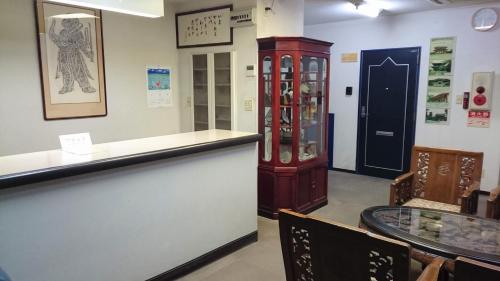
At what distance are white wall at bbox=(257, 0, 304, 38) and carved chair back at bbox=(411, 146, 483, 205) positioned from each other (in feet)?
6.33

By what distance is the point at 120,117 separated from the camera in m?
4.34

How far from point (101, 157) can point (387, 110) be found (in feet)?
14.6

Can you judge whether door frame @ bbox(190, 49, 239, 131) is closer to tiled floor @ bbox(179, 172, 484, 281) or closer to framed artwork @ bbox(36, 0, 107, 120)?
framed artwork @ bbox(36, 0, 107, 120)

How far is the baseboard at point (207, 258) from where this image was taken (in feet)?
8.78

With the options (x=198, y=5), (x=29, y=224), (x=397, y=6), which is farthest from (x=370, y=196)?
(x=29, y=224)

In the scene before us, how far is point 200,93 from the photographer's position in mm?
4793

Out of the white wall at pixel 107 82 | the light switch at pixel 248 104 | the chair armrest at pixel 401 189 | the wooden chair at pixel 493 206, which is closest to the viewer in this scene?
the wooden chair at pixel 493 206

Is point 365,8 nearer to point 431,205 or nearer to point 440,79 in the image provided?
point 440,79

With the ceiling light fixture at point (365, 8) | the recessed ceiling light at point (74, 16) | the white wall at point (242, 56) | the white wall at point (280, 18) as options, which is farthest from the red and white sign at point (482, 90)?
the recessed ceiling light at point (74, 16)

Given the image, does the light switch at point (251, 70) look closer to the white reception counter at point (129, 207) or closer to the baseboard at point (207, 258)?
the white reception counter at point (129, 207)

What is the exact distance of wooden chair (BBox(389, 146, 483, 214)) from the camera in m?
3.03

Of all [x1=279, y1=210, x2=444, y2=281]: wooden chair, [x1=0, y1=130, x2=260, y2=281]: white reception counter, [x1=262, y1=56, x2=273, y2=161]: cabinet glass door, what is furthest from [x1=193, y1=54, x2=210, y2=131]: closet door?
[x1=279, y1=210, x2=444, y2=281]: wooden chair

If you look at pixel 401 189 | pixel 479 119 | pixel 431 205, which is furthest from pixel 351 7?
pixel 431 205

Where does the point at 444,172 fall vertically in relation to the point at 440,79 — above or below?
below
